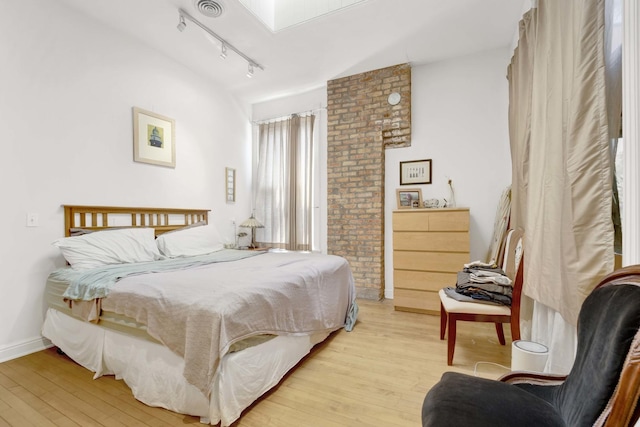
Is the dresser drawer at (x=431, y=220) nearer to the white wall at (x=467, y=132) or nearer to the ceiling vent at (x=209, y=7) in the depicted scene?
the white wall at (x=467, y=132)

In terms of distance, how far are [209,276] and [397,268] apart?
216 centimetres

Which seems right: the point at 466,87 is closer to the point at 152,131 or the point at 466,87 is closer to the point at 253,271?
the point at 253,271

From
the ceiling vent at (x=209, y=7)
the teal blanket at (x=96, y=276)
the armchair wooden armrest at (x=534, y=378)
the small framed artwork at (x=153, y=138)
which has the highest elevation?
the ceiling vent at (x=209, y=7)

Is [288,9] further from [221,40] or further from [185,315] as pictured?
[185,315]

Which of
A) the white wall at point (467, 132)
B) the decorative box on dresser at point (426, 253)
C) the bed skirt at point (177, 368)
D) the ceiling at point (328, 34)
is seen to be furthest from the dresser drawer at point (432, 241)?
the ceiling at point (328, 34)

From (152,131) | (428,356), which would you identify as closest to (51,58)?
(152,131)

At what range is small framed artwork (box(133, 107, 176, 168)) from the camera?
299 centimetres

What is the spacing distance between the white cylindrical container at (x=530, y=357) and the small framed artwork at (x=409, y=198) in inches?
84.1

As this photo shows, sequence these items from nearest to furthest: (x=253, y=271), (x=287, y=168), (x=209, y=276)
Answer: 1. (x=209, y=276)
2. (x=253, y=271)
3. (x=287, y=168)

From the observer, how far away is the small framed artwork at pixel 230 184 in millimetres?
4238

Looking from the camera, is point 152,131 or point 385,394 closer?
point 385,394

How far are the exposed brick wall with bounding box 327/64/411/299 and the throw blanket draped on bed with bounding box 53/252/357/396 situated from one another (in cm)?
143

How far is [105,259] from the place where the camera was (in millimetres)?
2322

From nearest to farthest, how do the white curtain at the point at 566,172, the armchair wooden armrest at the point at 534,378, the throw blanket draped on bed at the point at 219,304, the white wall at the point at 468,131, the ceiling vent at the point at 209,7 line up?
1. the armchair wooden armrest at the point at 534,378
2. the white curtain at the point at 566,172
3. the throw blanket draped on bed at the point at 219,304
4. the ceiling vent at the point at 209,7
5. the white wall at the point at 468,131
